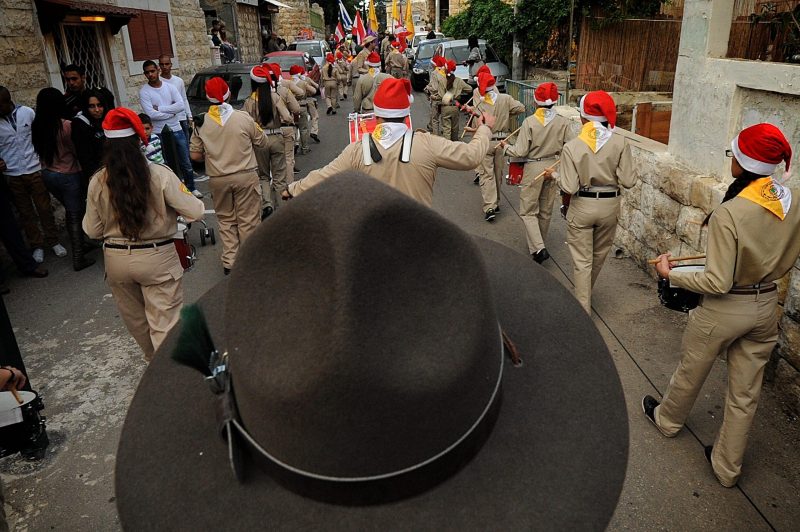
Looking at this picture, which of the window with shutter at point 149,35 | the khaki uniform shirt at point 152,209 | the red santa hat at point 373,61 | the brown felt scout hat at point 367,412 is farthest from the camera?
the red santa hat at point 373,61

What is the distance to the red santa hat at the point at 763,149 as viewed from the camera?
9.48 ft

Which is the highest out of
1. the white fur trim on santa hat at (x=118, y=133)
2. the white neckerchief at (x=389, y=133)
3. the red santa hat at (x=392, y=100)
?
the red santa hat at (x=392, y=100)

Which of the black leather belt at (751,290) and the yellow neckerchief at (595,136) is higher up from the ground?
the yellow neckerchief at (595,136)

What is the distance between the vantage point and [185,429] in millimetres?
1407

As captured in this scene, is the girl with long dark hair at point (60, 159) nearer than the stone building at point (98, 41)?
Yes

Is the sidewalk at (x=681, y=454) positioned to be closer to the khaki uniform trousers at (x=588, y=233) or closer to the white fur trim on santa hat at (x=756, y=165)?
the khaki uniform trousers at (x=588, y=233)

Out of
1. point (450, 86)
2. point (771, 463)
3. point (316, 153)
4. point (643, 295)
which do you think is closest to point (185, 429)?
point (771, 463)

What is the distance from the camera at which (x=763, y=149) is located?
2900mm

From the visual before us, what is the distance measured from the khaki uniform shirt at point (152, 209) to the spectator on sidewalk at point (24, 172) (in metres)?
3.20

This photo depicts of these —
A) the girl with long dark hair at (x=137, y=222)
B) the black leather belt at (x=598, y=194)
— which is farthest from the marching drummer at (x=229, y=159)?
the black leather belt at (x=598, y=194)

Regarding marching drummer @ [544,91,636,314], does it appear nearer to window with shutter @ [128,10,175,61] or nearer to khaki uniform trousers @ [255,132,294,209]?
khaki uniform trousers @ [255,132,294,209]

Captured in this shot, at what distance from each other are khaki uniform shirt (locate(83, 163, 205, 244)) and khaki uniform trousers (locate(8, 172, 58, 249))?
3614 millimetres

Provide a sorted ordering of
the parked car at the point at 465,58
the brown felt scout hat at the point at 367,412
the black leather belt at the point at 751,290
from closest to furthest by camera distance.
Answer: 1. the brown felt scout hat at the point at 367,412
2. the black leather belt at the point at 751,290
3. the parked car at the point at 465,58

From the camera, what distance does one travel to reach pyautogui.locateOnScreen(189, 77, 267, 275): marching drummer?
19.5ft
